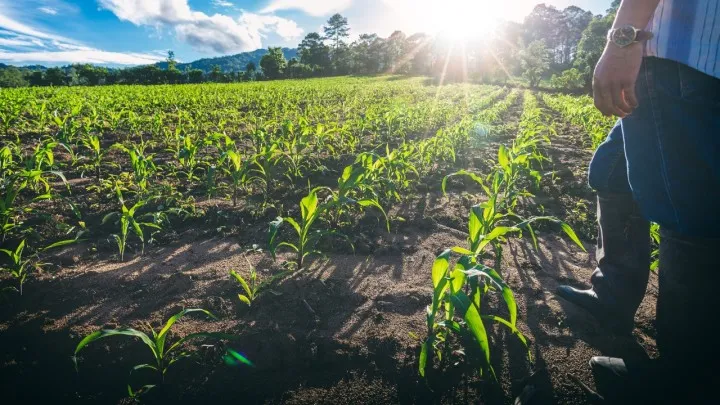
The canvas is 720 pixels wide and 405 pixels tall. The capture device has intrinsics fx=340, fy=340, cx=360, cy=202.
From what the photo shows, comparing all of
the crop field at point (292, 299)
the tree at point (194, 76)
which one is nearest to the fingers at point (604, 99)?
the crop field at point (292, 299)

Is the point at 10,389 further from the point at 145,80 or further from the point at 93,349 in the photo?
the point at 145,80

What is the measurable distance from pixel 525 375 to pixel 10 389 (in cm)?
186

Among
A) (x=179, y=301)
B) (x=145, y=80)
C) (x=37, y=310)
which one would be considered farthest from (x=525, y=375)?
(x=145, y=80)

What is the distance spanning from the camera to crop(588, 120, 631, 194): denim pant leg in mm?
1409

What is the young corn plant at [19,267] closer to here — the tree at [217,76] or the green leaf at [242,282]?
the green leaf at [242,282]

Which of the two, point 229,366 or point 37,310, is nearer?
point 229,366

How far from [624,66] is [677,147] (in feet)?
0.98

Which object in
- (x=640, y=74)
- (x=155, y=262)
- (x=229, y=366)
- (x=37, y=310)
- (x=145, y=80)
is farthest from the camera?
(x=145, y=80)

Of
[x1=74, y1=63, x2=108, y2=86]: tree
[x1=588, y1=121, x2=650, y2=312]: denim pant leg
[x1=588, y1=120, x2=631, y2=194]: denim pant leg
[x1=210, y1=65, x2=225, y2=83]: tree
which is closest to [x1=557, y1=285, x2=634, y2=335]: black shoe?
[x1=588, y1=121, x2=650, y2=312]: denim pant leg

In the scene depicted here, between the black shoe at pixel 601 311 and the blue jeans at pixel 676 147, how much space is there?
2.09 ft

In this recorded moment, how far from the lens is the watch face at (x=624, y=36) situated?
1.01 metres

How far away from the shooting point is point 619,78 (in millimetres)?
1073

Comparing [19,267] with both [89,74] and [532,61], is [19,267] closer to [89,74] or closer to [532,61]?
[89,74]

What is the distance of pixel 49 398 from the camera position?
1173 millimetres
